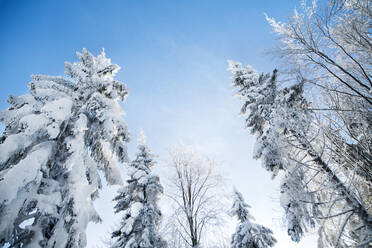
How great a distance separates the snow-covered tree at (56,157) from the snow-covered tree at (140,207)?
2654 millimetres

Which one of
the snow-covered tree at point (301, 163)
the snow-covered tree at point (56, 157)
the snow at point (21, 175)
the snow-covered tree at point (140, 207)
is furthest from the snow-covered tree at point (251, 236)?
the snow at point (21, 175)

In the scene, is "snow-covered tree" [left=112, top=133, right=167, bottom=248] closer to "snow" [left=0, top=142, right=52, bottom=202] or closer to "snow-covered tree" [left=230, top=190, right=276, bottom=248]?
"snow-covered tree" [left=230, top=190, right=276, bottom=248]

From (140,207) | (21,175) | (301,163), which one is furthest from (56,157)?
(301,163)

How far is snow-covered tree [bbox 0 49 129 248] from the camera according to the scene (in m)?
4.09

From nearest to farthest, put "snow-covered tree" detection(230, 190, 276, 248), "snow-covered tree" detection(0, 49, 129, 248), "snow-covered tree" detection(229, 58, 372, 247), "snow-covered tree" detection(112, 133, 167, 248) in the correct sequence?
"snow-covered tree" detection(229, 58, 372, 247), "snow-covered tree" detection(0, 49, 129, 248), "snow-covered tree" detection(112, 133, 167, 248), "snow-covered tree" detection(230, 190, 276, 248)

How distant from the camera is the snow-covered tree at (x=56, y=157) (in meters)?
4.09

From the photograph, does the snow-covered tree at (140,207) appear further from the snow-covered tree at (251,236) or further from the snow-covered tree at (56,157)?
the snow-covered tree at (251,236)

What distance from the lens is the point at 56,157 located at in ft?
17.9

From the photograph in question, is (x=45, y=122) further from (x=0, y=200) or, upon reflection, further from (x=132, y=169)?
(x=132, y=169)

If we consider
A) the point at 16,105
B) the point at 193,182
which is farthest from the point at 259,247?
the point at 16,105

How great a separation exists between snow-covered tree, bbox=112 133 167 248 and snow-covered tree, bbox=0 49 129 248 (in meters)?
2.65

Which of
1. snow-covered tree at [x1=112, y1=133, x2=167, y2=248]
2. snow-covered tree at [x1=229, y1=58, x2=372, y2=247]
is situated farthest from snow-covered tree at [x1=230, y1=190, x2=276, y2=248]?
snow-covered tree at [x1=112, y1=133, x2=167, y2=248]

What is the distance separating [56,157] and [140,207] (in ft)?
14.0

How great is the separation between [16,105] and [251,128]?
9.69 metres
